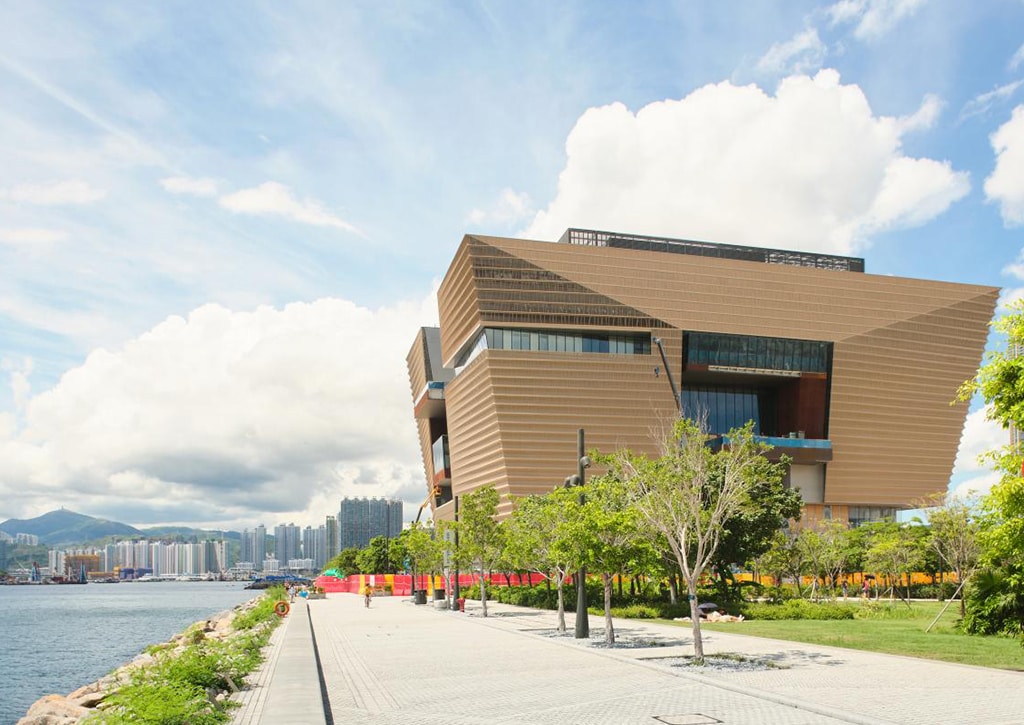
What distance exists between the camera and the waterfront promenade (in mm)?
14453

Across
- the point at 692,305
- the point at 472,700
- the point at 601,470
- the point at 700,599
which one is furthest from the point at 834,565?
the point at 472,700

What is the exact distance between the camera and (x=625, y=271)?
87.5 metres

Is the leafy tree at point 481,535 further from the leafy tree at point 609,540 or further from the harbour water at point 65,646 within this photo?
the leafy tree at point 609,540

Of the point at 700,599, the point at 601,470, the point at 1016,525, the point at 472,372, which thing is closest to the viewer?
the point at 1016,525

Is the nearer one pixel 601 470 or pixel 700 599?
pixel 700 599

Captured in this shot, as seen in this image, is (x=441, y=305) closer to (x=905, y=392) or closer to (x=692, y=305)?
(x=692, y=305)

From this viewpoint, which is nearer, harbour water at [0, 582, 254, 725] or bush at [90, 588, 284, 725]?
bush at [90, 588, 284, 725]

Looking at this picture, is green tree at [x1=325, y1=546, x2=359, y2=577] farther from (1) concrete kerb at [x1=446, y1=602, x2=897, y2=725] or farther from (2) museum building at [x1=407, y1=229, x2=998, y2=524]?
(1) concrete kerb at [x1=446, y1=602, x2=897, y2=725]

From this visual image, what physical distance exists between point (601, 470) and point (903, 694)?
2660 inches

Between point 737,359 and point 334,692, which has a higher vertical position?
point 737,359

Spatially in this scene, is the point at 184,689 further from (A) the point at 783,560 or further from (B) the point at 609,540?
(A) the point at 783,560

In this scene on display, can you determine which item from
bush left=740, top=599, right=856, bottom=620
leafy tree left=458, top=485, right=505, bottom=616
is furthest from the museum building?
bush left=740, top=599, right=856, bottom=620

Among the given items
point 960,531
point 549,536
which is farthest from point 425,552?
point 960,531

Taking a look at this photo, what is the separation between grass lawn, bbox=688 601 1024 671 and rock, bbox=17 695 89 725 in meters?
20.8
